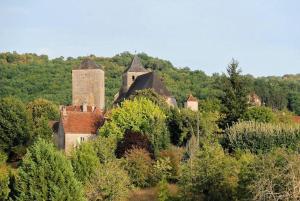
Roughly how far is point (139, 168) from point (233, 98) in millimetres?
13407

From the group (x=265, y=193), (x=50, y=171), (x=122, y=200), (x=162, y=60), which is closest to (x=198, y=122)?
(x=122, y=200)

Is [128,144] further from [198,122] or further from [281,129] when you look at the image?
[281,129]

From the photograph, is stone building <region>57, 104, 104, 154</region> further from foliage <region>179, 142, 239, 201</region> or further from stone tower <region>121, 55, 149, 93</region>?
foliage <region>179, 142, 239, 201</region>

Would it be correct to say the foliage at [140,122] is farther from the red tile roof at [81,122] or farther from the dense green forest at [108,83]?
the dense green forest at [108,83]

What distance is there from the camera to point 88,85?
7650cm

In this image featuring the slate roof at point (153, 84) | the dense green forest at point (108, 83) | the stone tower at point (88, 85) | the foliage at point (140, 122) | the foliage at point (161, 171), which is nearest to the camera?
the foliage at point (161, 171)

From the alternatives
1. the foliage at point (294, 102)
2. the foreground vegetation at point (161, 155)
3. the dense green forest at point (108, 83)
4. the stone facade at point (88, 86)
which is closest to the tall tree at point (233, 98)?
the foreground vegetation at point (161, 155)

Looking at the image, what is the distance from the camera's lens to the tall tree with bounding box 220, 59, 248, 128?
5159cm

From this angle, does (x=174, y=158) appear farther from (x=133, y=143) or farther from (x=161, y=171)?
(x=133, y=143)

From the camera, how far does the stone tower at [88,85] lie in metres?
76.5

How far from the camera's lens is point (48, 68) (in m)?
119

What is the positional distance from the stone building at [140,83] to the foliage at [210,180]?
2623 centimetres

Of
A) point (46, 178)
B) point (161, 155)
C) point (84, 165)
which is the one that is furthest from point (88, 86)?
point (46, 178)

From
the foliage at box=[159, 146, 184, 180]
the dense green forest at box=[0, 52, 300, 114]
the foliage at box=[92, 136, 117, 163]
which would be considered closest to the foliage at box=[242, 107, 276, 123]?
the foliage at box=[159, 146, 184, 180]
